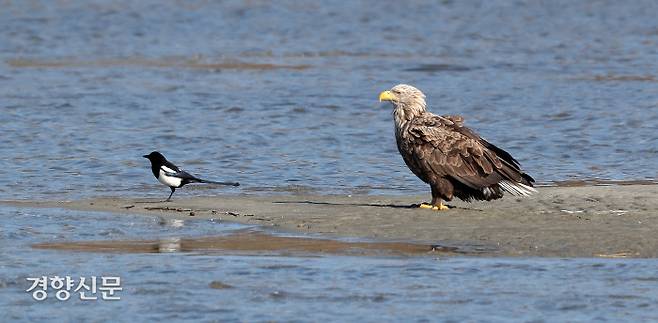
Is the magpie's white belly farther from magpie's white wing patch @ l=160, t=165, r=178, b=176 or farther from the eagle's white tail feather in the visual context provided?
the eagle's white tail feather

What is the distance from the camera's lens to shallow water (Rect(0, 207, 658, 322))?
24.0ft

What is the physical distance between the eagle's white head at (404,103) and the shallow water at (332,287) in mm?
2273

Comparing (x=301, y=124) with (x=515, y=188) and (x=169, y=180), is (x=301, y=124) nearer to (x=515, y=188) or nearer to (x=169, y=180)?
(x=169, y=180)

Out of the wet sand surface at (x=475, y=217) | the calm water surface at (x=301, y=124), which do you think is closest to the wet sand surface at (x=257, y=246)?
the wet sand surface at (x=475, y=217)

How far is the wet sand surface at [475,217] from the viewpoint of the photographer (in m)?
8.98

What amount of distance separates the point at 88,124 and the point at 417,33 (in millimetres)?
9858

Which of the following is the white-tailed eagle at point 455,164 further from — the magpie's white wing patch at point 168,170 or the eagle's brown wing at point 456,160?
the magpie's white wing patch at point 168,170

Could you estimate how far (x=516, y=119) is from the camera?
15.8 metres

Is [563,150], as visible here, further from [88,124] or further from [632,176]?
[88,124]

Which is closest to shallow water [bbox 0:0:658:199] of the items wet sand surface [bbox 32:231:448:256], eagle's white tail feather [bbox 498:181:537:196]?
eagle's white tail feather [bbox 498:181:537:196]

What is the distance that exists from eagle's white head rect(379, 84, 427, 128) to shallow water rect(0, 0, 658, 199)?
1162 millimetres

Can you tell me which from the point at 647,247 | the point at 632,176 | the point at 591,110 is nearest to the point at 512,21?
the point at 591,110

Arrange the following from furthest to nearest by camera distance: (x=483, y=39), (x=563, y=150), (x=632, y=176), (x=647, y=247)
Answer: (x=483, y=39) < (x=563, y=150) < (x=632, y=176) < (x=647, y=247)

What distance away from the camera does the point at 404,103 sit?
423 inches
